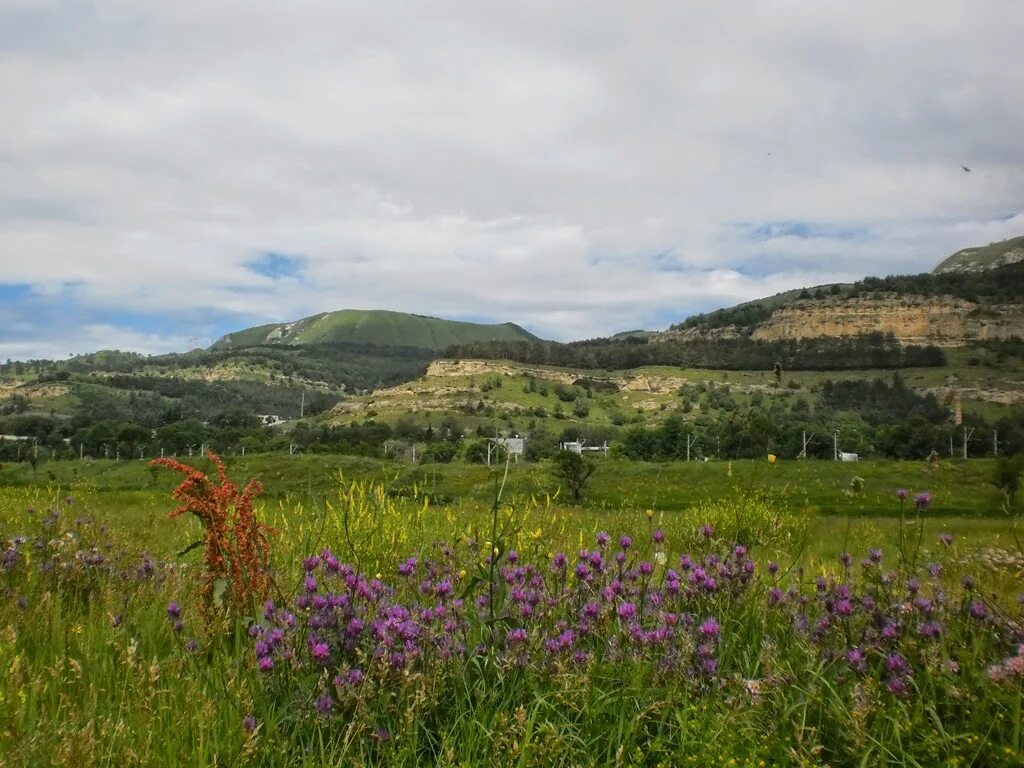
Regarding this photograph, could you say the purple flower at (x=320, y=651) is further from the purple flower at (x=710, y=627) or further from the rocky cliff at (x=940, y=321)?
the rocky cliff at (x=940, y=321)

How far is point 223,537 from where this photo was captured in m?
3.71

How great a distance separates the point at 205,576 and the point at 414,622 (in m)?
1.53

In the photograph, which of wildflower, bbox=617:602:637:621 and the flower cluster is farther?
wildflower, bbox=617:602:637:621

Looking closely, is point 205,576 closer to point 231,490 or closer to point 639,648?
point 231,490

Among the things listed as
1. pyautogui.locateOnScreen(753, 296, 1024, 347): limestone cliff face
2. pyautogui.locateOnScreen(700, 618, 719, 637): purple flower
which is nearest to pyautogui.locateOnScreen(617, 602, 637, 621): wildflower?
pyautogui.locateOnScreen(700, 618, 719, 637): purple flower

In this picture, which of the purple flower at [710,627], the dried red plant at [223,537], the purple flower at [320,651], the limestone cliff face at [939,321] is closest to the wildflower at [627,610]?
the purple flower at [710,627]

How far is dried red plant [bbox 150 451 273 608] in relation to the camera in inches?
142

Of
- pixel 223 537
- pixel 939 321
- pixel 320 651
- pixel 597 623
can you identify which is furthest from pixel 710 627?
pixel 939 321

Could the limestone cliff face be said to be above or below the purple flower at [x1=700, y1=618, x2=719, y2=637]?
above

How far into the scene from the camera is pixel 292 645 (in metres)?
2.94

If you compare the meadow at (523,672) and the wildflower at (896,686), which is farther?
the wildflower at (896,686)

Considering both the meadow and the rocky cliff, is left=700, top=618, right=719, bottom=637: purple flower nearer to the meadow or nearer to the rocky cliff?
the meadow

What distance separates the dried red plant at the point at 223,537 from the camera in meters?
3.62

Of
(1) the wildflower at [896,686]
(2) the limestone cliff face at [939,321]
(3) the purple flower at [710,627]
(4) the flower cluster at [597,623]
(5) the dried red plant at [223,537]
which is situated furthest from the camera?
(2) the limestone cliff face at [939,321]
